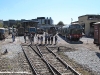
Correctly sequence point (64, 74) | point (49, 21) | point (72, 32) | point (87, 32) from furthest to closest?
point (49, 21) → point (87, 32) → point (72, 32) → point (64, 74)

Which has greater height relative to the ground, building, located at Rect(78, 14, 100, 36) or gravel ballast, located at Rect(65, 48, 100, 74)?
building, located at Rect(78, 14, 100, 36)

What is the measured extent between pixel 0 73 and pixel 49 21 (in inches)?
5337

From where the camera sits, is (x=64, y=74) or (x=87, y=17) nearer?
(x=64, y=74)

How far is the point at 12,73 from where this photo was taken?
11.8 metres

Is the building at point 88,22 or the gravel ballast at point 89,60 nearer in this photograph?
the gravel ballast at point 89,60

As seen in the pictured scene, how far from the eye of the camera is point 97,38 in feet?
78.2

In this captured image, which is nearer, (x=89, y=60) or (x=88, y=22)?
(x=89, y=60)

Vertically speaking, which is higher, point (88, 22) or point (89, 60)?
point (88, 22)

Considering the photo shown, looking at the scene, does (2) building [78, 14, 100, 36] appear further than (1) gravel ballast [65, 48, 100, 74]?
Yes

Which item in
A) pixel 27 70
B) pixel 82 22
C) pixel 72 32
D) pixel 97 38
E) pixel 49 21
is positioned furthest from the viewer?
pixel 49 21

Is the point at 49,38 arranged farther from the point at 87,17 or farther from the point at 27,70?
the point at 87,17

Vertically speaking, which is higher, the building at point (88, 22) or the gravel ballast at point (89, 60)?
the building at point (88, 22)

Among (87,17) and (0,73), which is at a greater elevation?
(87,17)

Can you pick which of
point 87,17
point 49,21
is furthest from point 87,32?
point 49,21
